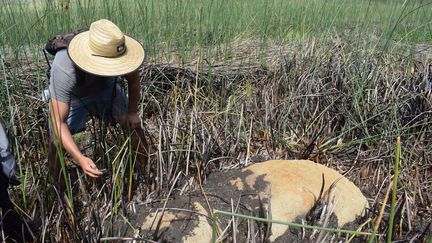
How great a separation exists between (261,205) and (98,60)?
0.79m

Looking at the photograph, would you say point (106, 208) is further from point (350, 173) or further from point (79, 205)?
point (350, 173)

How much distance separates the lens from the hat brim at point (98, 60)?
158 centimetres

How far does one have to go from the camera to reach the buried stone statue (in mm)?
1419

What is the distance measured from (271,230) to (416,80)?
1.65 meters

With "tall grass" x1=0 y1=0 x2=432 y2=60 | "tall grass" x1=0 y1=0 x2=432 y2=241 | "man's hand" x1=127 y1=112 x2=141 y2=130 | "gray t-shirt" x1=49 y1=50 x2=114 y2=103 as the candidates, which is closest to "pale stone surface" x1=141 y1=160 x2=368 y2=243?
"tall grass" x1=0 y1=0 x2=432 y2=241

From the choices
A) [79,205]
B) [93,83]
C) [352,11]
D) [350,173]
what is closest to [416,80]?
[350,173]

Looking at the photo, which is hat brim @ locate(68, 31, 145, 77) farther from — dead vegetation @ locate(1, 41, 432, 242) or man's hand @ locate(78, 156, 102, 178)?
man's hand @ locate(78, 156, 102, 178)

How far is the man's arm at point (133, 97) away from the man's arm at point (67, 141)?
1.07ft

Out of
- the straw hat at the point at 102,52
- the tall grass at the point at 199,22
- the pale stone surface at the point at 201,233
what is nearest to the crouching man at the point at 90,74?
the straw hat at the point at 102,52

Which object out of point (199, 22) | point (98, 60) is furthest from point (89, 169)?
point (199, 22)

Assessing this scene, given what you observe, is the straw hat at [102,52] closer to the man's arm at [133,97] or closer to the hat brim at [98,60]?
the hat brim at [98,60]

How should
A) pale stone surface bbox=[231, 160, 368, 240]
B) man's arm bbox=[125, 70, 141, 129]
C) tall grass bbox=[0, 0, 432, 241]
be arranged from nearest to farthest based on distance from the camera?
pale stone surface bbox=[231, 160, 368, 240], tall grass bbox=[0, 0, 432, 241], man's arm bbox=[125, 70, 141, 129]

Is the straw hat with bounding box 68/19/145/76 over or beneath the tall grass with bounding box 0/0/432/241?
over

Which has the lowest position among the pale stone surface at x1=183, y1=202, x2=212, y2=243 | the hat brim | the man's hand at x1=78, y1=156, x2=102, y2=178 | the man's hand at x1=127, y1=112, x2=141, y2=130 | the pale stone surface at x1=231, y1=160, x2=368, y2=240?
the pale stone surface at x1=183, y1=202, x2=212, y2=243
